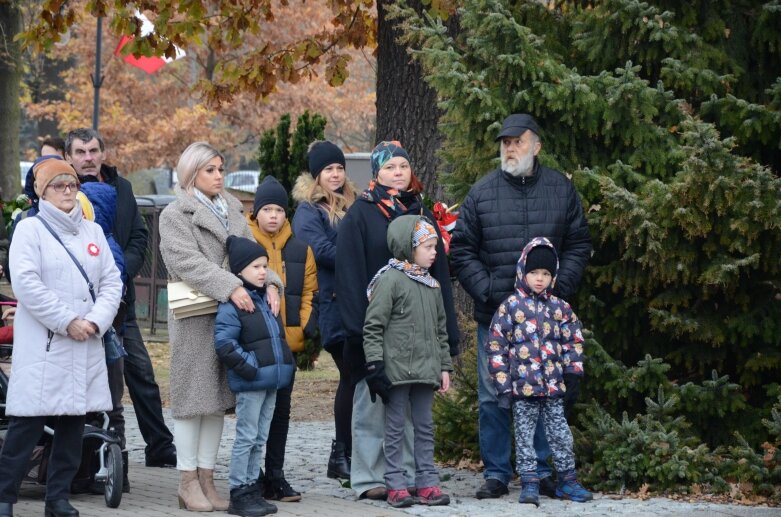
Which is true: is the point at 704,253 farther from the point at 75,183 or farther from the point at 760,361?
the point at 75,183

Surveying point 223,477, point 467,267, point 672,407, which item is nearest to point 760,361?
point 672,407

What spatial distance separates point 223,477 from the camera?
27.3 ft

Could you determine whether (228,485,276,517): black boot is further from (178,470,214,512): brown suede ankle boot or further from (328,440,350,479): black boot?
(328,440,350,479): black boot

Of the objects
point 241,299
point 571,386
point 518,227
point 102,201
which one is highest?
point 102,201

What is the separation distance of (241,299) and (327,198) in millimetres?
1414

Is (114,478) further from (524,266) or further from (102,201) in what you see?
(524,266)

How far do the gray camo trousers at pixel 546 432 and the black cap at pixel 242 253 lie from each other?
1673 mm

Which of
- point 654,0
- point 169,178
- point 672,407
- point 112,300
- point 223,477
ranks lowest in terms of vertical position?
point 223,477

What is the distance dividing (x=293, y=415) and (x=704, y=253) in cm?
518

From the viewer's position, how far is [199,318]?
7.12 m

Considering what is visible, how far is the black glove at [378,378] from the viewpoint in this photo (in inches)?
279

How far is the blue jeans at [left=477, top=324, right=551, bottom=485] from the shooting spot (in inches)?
299

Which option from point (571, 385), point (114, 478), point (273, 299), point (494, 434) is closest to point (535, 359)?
point (571, 385)

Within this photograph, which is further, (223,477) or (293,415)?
(293,415)
